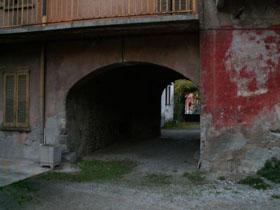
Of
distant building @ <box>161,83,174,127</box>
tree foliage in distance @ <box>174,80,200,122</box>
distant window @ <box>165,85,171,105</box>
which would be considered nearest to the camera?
distant building @ <box>161,83,174,127</box>

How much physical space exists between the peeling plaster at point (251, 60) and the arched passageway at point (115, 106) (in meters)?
2.31

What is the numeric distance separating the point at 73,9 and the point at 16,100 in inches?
118

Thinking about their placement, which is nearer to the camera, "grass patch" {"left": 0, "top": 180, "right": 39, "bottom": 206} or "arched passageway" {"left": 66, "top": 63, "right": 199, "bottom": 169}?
"grass patch" {"left": 0, "top": 180, "right": 39, "bottom": 206}

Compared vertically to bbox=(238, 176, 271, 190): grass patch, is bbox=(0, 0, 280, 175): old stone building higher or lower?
higher

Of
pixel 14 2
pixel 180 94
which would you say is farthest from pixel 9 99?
pixel 180 94

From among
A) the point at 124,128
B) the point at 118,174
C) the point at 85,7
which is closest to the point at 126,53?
the point at 85,7

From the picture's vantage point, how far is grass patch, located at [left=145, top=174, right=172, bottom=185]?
5973mm

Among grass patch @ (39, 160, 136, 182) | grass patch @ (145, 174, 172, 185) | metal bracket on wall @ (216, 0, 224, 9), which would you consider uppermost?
metal bracket on wall @ (216, 0, 224, 9)

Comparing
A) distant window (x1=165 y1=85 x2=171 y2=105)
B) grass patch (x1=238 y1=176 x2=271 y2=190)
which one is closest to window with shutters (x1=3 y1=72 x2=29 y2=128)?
grass patch (x1=238 y1=176 x2=271 y2=190)

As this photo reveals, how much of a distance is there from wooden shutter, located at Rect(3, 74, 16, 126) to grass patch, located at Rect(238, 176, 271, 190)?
623 cm

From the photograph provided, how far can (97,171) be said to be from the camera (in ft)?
22.5

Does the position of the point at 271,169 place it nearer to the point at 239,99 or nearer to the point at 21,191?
the point at 239,99

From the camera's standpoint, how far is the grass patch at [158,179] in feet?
19.6

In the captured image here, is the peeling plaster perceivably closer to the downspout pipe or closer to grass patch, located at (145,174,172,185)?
grass patch, located at (145,174,172,185)
